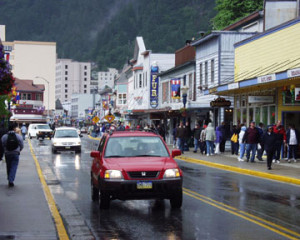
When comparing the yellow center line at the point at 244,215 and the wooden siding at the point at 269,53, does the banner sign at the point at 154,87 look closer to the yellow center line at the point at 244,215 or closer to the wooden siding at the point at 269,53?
the wooden siding at the point at 269,53

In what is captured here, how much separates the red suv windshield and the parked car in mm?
45461

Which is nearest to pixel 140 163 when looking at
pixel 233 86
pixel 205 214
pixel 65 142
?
pixel 205 214

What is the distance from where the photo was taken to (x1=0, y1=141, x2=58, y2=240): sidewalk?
9109mm

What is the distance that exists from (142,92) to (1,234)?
56894 mm

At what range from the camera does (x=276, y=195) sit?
15000 millimetres

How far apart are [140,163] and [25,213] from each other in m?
2.42

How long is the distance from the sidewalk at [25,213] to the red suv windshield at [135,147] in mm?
1850

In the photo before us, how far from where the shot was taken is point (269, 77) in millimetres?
24156

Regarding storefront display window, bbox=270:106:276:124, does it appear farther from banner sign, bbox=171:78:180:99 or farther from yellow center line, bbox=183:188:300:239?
banner sign, bbox=171:78:180:99

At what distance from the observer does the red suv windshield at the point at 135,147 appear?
12.5 m

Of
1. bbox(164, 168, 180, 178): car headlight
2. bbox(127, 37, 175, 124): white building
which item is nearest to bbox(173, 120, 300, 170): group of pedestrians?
bbox(164, 168, 180, 178): car headlight

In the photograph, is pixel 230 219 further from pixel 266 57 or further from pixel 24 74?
pixel 24 74

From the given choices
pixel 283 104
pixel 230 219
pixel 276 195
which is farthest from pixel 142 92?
pixel 230 219

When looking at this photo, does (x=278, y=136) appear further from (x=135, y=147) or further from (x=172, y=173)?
(x=172, y=173)
